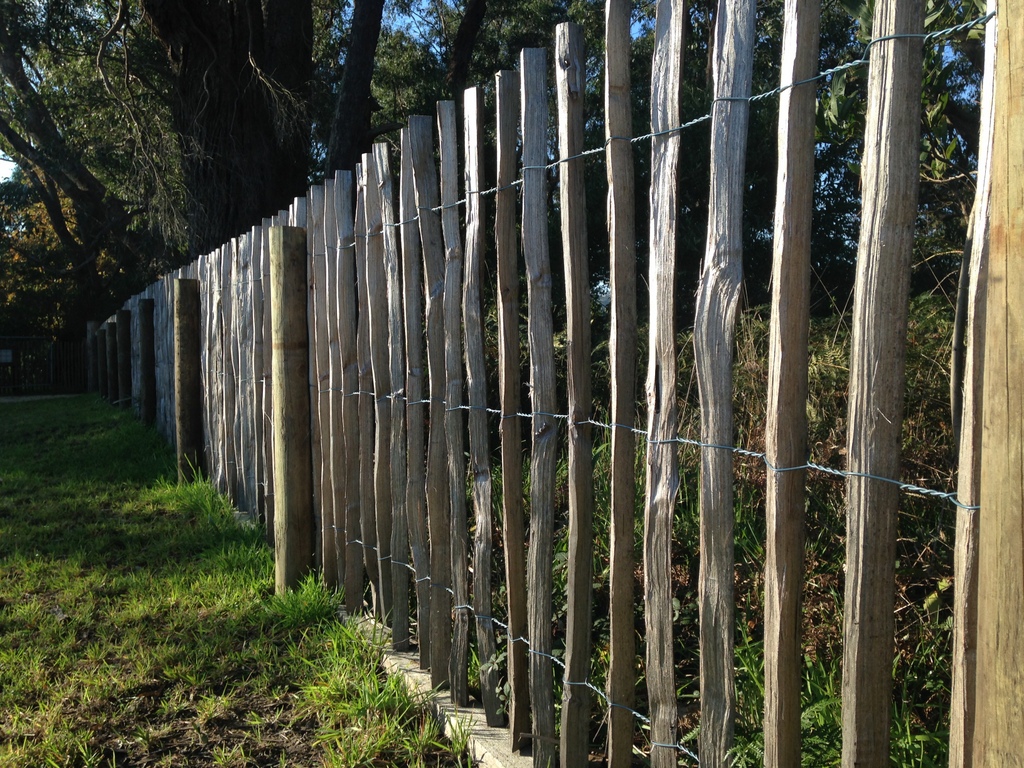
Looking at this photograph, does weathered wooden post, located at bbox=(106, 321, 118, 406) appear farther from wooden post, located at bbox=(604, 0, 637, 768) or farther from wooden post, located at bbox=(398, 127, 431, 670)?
wooden post, located at bbox=(604, 0, 637, 768)

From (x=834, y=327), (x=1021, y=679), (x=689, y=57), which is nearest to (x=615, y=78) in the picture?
(x=1021, y=679)

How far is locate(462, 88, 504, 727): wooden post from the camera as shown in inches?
122

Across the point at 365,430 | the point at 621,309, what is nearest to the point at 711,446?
the point at 621,309

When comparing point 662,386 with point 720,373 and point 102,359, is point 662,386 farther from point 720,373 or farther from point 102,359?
point 102,359

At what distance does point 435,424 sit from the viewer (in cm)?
347

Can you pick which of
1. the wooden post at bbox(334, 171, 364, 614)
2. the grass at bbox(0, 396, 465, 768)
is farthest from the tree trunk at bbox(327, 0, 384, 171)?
the wooden post at bbox(334, 171, 364, 614)

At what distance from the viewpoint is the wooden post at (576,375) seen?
2545mm

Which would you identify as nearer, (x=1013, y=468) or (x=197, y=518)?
(x=1013, y=468)

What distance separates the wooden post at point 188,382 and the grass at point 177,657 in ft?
3.27

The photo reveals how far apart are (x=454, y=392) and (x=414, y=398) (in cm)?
31

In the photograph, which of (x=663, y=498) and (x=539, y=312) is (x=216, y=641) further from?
(x=663, y=498)

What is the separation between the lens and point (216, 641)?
4.11 m

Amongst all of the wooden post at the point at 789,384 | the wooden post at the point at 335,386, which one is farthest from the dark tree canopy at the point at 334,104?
the wooden post at the point at 335,386

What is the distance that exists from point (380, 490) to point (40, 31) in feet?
52.6
